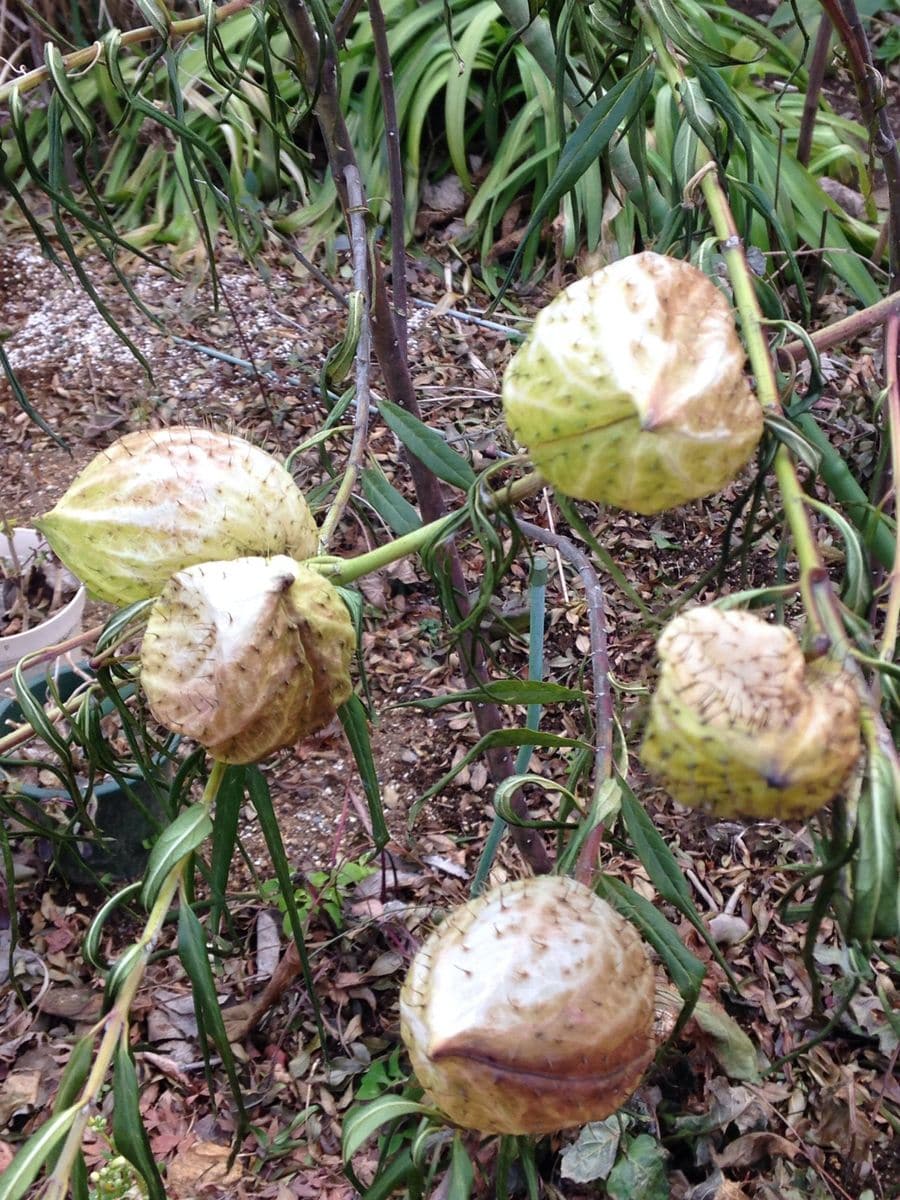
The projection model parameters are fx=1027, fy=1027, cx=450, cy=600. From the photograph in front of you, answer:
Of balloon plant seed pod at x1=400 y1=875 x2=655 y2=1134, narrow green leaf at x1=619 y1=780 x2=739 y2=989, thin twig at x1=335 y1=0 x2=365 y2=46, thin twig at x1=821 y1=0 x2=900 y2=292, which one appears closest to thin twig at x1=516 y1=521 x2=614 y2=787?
narrow green leaf at x1=619 y1=780 x2=739 y2=989

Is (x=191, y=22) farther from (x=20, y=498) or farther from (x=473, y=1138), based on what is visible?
(x=20, y=498)

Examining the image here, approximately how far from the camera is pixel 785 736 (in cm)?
58

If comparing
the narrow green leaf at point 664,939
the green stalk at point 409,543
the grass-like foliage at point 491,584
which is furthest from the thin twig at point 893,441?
the narrow green leaf at point 664,939

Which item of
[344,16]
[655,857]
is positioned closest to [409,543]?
[655,857]

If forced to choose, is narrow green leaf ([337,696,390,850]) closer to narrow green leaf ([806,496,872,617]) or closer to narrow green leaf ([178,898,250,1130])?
narrow green leaf ([178,898,250,1130])

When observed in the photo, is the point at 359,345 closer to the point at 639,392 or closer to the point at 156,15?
the point at 156,15

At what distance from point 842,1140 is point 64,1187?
1596 mm

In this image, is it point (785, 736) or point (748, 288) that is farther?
point (748, 288)

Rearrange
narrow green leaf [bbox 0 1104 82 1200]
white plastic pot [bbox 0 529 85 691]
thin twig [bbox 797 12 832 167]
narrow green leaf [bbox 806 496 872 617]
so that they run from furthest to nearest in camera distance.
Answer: white plastic pot [bbox 0 529 85 691]
thin twig [bbox 797 12 832 167]
narrow green leaf [bbox 0 1104 82 1200]
narrow green leaf [bbox 806 496 872 617]

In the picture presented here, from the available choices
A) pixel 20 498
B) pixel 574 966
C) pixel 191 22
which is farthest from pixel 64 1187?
pixel 20 498

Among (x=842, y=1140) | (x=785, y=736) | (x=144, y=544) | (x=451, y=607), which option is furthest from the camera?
(x=842, y=1140)

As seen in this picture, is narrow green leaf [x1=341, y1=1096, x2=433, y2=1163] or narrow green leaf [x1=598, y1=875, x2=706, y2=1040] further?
narrow green leaf [x1=598, y1=875, x2=706, y2=1040]

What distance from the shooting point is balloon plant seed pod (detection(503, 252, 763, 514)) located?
0.68 meters

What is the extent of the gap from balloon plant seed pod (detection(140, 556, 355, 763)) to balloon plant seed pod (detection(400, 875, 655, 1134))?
232 millimetres
